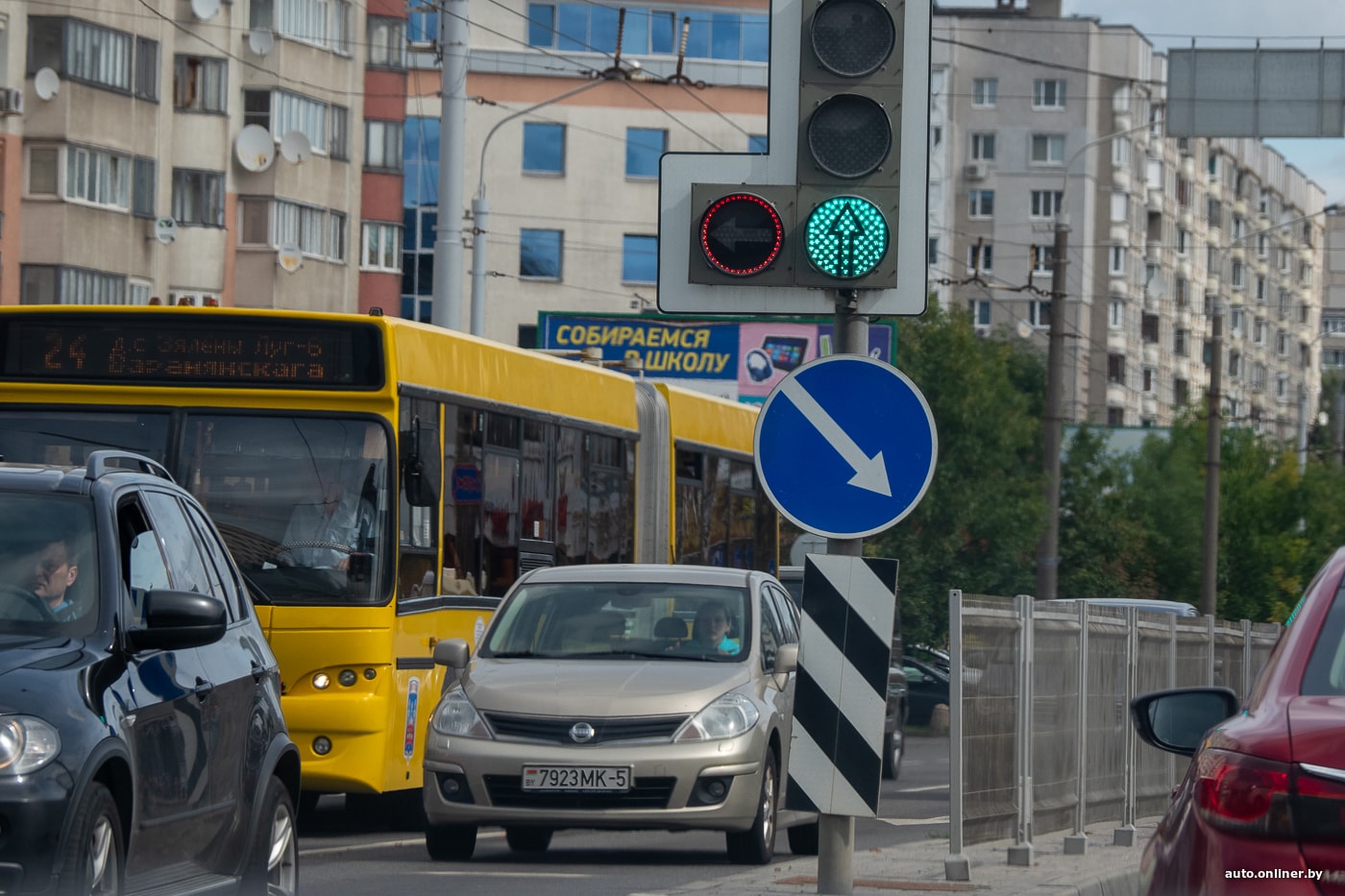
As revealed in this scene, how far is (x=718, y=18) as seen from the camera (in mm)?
74938

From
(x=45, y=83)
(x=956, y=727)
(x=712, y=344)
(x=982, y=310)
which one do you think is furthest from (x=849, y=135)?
(x=982, y=310)

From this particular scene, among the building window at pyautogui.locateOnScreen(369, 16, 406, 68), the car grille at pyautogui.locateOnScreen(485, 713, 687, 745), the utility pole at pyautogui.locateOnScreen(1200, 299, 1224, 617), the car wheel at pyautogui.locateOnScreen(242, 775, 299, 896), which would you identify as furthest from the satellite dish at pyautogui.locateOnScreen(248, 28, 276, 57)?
the car wheel at pyautogui.locateOnScreen(242, 775, 299, 896)

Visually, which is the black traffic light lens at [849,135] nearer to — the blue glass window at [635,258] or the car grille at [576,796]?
the car grille at [576,796]

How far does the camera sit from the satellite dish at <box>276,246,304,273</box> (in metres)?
58.7

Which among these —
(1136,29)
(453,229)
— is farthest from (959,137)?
(453,229)

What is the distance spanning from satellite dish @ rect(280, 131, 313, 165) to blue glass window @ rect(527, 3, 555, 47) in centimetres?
1613

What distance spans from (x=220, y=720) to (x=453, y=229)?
690 inches

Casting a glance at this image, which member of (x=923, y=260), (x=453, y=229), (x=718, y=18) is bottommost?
(x=923, y=260)

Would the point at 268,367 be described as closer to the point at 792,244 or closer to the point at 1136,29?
the point at 792,244

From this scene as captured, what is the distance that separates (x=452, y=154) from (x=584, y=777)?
13553 mm

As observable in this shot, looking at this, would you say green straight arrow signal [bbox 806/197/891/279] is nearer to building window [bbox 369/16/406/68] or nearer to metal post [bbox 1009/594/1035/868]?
metal post [bbox 1009/594/1035/868]

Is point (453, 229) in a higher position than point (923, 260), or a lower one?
higher

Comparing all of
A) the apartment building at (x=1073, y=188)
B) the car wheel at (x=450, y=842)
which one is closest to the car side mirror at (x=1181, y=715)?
the car wheel at (x=450, y=842)

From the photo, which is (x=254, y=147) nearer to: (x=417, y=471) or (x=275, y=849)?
(x=417, y=471)
